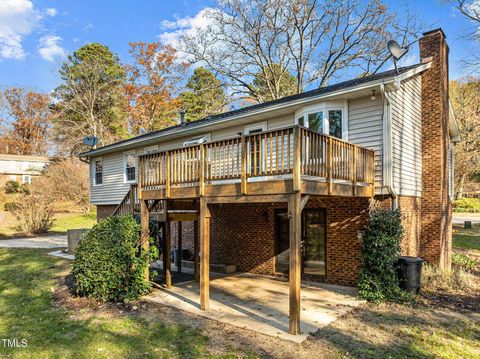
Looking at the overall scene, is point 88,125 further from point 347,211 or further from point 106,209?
point 347,211

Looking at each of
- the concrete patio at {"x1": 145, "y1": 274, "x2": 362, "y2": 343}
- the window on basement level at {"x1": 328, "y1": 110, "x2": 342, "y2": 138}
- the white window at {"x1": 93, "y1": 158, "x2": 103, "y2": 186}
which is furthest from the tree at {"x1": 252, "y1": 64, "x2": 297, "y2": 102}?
the concrete patio at {"x1": 145, "y1": 274, "x2": 362, "y2": 343}

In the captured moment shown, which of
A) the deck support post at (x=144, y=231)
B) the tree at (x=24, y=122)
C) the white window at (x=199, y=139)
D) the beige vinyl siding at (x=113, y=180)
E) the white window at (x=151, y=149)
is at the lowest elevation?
the deck support post at (x=144, y=231)

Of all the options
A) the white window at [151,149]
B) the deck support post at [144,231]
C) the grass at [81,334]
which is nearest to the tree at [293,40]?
the white window at [151,149]

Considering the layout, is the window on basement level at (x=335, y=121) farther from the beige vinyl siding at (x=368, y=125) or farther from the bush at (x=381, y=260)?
the bush at (x=381, y=260)

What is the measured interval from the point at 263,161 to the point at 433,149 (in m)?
6.47

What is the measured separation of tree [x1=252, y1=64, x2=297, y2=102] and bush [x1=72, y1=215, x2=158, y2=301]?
19.0 m

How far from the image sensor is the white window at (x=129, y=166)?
51.7 ft

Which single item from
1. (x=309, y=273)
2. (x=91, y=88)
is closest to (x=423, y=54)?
(x=309, y=273)

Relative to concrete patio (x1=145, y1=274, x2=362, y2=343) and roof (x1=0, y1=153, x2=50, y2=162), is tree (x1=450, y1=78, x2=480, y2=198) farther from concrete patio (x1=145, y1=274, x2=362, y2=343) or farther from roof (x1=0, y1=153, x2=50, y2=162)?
roof (x1=0, y1=153, x2=50, y2=162)

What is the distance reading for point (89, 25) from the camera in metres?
28.5

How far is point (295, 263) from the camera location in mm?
5941

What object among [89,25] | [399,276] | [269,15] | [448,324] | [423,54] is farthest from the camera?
[89,25]

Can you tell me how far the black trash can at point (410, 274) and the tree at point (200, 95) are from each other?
73.3ft

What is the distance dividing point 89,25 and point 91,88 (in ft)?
19.5
